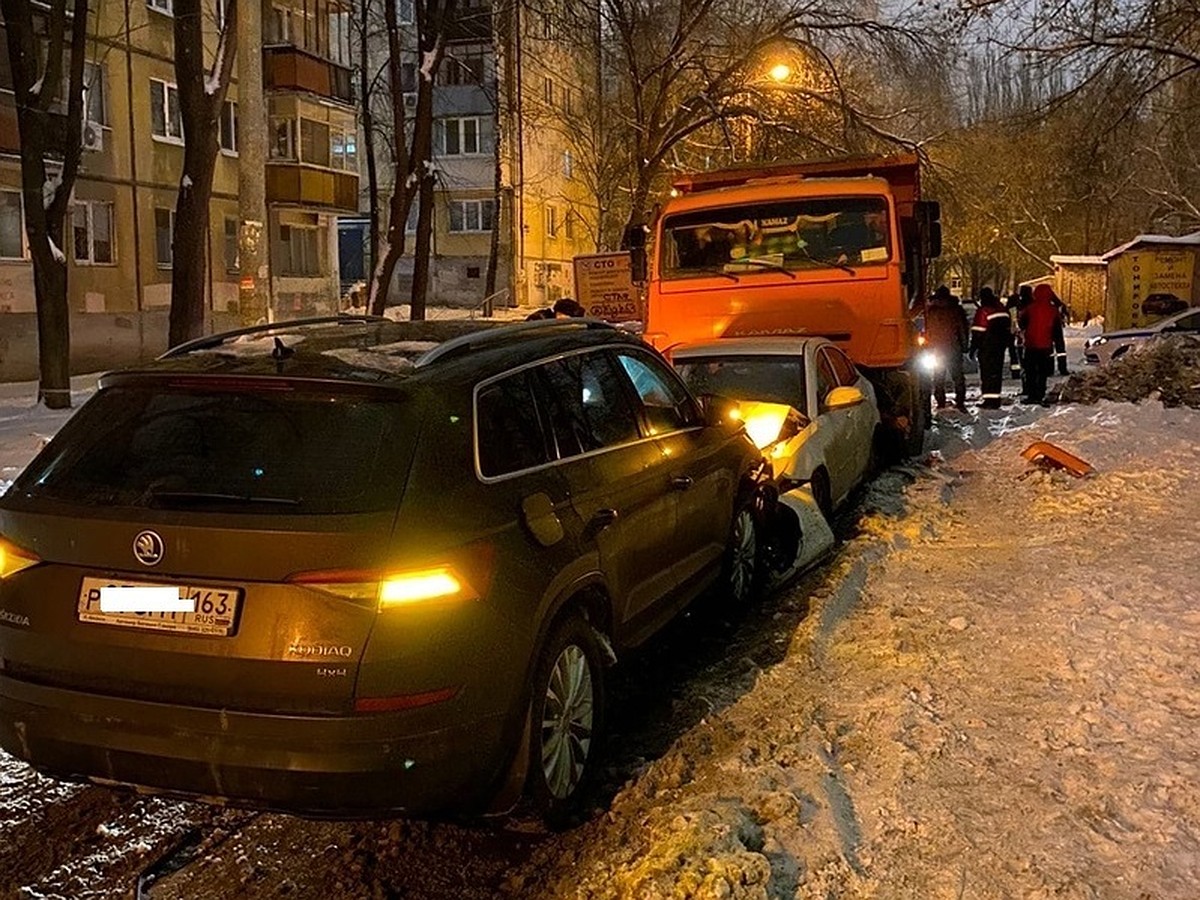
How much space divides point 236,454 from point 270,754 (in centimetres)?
91

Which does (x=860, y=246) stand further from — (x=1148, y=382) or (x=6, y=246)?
(x=6, y=246)

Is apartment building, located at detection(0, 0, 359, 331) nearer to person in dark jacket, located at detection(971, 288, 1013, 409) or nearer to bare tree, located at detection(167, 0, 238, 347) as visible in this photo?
bare tree, located at detection(167, 0, 238, 347)

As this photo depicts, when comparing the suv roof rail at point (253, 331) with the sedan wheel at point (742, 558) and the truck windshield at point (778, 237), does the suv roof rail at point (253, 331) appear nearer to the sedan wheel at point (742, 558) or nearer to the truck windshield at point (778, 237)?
the sedan wheel at point (742, 558)

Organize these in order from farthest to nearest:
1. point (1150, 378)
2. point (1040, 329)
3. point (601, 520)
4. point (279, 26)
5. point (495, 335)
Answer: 1. point (279, 26)
2. point (1040, 329)
3. point (1150, 378)
4. point (495, 335)
5. point (601, 520)

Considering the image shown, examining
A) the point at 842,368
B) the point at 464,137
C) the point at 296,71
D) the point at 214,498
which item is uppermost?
the point at 464,137

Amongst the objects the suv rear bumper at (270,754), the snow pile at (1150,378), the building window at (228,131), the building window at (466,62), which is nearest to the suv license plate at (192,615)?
the suv rear bumper at (270,754)

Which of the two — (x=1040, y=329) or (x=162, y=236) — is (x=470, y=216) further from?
(x=1040, y=329)

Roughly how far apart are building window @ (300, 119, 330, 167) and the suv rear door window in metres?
30.9

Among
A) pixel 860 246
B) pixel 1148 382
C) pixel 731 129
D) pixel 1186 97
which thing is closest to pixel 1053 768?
pixel 860 246

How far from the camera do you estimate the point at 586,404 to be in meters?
4.58

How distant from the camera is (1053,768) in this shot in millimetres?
3943

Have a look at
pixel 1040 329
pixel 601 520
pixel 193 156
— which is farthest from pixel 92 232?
pixel 601 520

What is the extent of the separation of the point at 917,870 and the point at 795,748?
2.89ft

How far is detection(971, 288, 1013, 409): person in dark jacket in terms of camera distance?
17047mm
